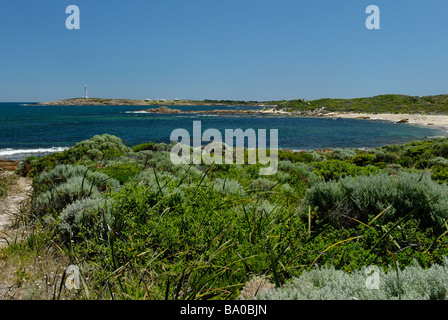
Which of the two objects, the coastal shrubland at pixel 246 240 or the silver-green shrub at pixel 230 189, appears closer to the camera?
the coastal shrubland at pixel 246 240

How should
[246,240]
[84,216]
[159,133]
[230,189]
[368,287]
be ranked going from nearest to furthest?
1. [368,287]
2. [246,240]
3. [84,216]
4. [230,189]
5. [159,133]

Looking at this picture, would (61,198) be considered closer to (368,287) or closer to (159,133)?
(368,287)

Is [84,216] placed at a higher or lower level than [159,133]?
lower

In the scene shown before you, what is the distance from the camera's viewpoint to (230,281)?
2557 mm

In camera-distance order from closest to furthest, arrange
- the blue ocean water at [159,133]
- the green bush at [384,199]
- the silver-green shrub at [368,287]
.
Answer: the silver-green shrub at [368,287] → the green bush at [384,199] → the blue ocean water at [159,133]

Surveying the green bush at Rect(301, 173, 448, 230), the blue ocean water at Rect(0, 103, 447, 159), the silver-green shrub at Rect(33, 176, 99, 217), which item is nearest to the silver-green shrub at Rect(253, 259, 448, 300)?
the green bush at Rect(301, 173, 448, 230)

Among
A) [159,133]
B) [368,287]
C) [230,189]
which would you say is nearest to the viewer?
[368,287]

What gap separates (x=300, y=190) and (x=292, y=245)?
3.83m

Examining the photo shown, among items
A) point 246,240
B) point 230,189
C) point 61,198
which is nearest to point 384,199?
point 246,240

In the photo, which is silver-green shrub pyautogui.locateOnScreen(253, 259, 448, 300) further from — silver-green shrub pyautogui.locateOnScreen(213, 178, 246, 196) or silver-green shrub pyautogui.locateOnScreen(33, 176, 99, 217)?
silver-green shrub pyautogui.locateOnScreen(33, 176, 99, 217)

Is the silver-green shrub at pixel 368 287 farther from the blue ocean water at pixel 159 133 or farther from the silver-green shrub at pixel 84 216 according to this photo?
the blue ocean water at pixel 159 133

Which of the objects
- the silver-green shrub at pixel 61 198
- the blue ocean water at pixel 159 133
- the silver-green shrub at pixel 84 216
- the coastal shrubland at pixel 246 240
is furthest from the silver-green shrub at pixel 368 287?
the blue ocean water at pixel 159 133

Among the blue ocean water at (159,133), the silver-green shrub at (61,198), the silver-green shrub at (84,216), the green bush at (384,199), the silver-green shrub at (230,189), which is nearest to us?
the green bush at (384,199)
